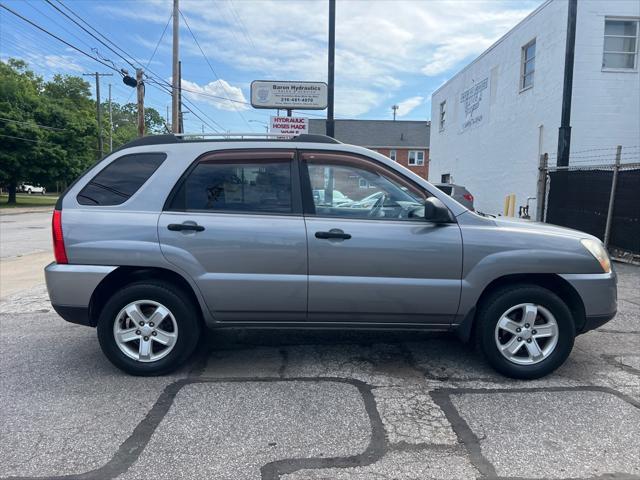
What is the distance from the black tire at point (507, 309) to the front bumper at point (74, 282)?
3.03 m

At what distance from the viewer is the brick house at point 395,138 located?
165 feet

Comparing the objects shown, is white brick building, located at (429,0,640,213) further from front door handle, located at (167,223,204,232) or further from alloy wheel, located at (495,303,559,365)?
front door handle, located at (167,223,204,232)

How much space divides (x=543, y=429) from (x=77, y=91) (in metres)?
76.7

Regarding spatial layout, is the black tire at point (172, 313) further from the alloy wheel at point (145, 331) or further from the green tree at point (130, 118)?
the green tree at point (130, 118)

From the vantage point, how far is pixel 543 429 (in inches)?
123

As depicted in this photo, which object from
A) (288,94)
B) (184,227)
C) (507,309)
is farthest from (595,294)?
(288,94)

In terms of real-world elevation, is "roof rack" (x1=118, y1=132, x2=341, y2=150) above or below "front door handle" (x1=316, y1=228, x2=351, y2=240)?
above

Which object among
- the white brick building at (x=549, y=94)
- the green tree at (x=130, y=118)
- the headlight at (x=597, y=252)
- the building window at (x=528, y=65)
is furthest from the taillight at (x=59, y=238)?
the green tree at (x=130, y=118)

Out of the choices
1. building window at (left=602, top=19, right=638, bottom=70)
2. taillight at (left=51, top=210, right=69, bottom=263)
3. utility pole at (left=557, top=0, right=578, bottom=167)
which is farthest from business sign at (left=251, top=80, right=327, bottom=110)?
building window at (left=602, top=19, right=638, bottom=70)

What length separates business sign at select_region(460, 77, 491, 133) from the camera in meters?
19.9

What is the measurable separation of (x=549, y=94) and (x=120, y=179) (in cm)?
1433

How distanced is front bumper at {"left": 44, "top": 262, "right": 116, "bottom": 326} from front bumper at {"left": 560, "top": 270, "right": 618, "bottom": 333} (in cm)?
374

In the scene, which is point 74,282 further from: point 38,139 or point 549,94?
point 38,139

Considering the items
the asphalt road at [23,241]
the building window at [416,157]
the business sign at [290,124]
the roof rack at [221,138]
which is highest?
the building window at [416,157]
